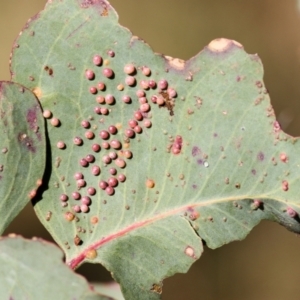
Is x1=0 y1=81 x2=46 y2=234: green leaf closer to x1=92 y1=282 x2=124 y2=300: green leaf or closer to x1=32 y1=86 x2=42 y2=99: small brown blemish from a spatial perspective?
x1=32 y1=86 x2=42 y2=99: small brown blemish

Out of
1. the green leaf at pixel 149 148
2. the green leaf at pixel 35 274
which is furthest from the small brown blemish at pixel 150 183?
the green leaf at pixel 35 274

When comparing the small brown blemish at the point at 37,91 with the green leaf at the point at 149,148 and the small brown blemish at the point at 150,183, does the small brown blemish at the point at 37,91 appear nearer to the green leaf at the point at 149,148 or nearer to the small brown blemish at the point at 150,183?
the green leaf at the point at 149,148

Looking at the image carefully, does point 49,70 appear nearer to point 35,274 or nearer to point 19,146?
point 19,146

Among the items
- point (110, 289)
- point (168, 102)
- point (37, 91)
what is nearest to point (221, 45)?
point (168, 102)

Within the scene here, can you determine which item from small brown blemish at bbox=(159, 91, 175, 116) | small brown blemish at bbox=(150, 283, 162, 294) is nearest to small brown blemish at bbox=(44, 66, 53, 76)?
small brown blemish at bbox=(159, 91, 175, 116)

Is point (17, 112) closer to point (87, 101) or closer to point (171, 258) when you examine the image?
point (87, 101)

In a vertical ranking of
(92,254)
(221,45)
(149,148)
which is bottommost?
(92,254)
